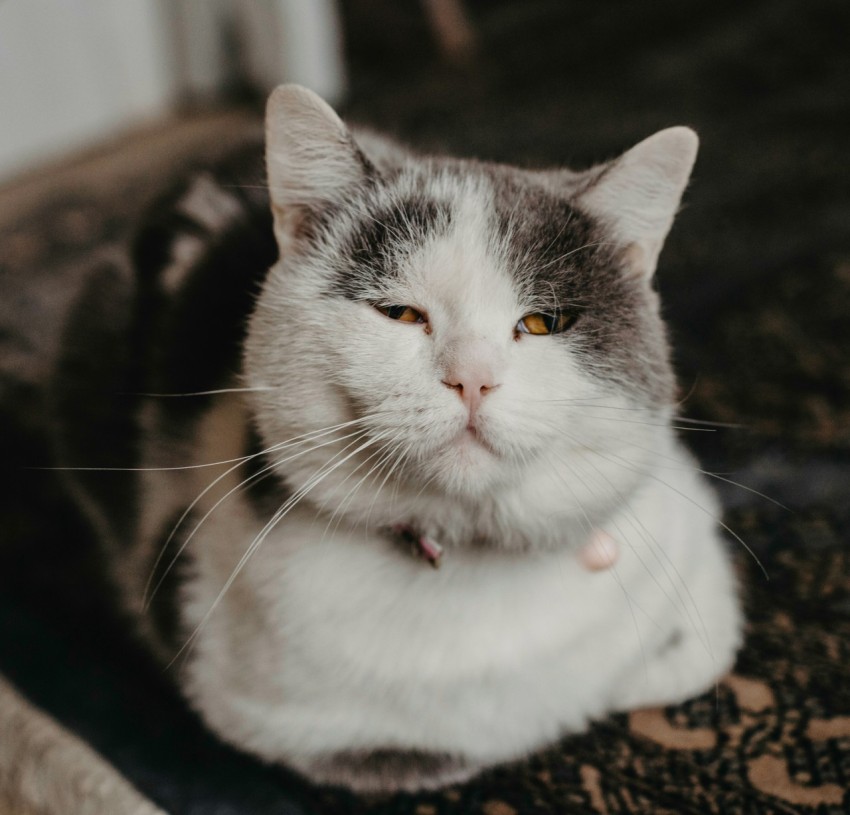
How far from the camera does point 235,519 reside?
797 millimetres

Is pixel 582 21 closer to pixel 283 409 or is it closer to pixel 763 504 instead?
pixel 763 504

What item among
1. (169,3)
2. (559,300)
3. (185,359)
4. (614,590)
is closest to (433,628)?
(614,590)

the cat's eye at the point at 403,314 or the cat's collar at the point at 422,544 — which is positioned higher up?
the cat's eye at the point at 403,314

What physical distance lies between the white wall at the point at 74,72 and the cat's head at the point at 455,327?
2.06 meters

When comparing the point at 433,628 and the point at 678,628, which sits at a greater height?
the point at 433,628

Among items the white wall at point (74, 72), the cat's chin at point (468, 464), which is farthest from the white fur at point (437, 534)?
the white wall at point (74, 72)

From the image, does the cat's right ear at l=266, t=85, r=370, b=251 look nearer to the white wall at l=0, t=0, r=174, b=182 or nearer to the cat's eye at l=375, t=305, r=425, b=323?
the cat's eye at l=375, t=305, r=425, b=323

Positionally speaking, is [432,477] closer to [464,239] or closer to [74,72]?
[464,239]

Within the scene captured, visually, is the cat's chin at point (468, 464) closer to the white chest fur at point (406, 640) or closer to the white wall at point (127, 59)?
the white chest fur at point (406, 640)

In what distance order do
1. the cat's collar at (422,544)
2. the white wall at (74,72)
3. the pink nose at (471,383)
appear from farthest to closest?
the white wall at (74,72) → the cat's collar at (422,544) → the pink nose at (471,383)

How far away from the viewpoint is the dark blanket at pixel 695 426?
0.81 metres

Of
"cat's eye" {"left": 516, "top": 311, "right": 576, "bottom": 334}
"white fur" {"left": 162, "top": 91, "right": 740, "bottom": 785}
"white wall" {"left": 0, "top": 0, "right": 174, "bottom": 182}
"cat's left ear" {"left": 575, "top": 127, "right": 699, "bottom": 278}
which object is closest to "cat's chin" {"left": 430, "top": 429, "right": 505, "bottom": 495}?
"white fur" {"left": 162, "top": 91, "right": 740, "bottom": 785}

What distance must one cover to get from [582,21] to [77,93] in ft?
6.45

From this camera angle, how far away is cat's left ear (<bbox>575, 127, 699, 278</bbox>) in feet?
2.23
